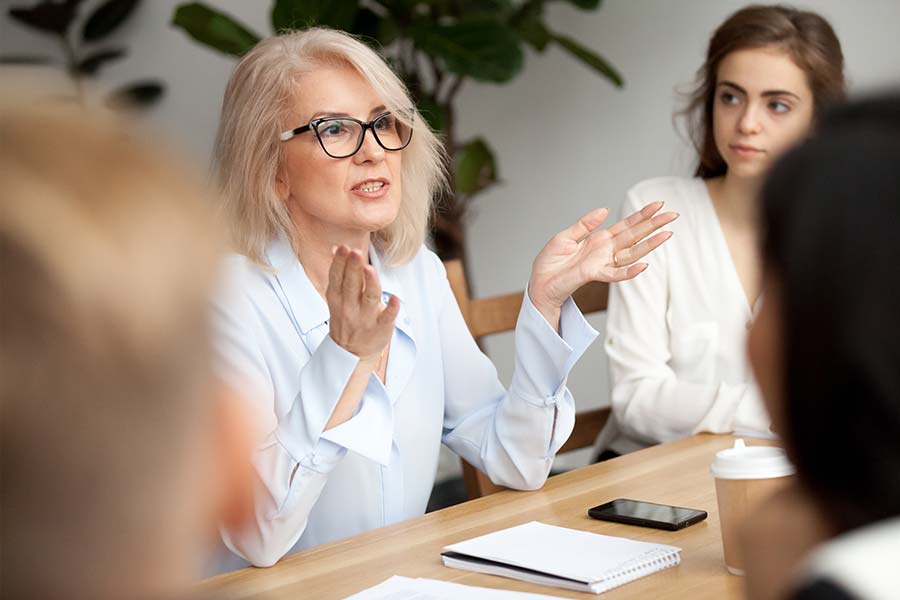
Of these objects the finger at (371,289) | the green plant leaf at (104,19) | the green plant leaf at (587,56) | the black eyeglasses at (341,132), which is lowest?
the finger at (371,289)

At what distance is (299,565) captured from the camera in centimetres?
138

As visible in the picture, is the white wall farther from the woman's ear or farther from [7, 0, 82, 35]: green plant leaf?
the woman's ear

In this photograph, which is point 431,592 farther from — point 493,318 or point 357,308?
point 493,318

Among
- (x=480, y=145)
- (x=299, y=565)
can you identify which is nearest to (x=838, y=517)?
(x=299, y=565)

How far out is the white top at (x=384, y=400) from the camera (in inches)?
58.0

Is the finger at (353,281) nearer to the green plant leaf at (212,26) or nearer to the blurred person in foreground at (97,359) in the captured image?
the blurred person in foreground at (97,359)

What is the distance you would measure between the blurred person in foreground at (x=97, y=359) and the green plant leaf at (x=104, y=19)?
3.87 meters

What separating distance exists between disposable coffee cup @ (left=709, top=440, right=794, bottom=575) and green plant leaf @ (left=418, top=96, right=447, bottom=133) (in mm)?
2289

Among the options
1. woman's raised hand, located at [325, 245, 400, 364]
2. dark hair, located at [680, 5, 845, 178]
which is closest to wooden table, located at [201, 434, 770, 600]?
woman's raised hand, located at [325, 245, 400, 364]

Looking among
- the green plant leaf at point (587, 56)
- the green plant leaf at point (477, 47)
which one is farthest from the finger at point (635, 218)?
the green plant leaf at point (587, 56)

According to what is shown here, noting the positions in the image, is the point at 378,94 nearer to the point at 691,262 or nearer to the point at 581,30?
the point at 691,262

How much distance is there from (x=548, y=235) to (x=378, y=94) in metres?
2.37

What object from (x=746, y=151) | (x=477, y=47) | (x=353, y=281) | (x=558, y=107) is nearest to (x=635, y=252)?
(x=353, y=281)

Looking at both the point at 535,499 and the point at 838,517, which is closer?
the point at 838,517
